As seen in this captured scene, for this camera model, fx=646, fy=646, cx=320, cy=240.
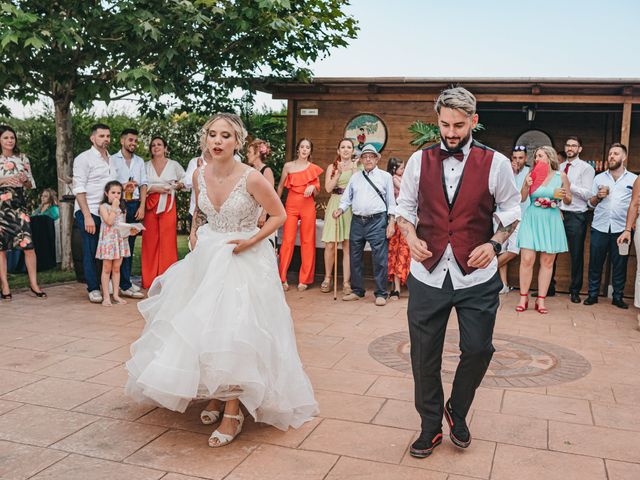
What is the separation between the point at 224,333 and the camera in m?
3.67

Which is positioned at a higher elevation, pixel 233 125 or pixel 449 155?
pixel 233 125

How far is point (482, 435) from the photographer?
13.0 ft

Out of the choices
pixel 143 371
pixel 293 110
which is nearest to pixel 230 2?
pixel 293 110

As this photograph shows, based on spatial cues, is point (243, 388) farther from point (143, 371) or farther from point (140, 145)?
point (140, 145)

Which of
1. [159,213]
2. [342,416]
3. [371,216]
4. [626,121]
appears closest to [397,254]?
[371,216]

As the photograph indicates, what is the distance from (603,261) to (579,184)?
110 cm

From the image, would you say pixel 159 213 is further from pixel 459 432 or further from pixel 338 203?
pixel 459 432

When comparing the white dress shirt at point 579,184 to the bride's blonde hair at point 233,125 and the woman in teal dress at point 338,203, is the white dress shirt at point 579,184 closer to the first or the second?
the woman in teal dress at point 338,203

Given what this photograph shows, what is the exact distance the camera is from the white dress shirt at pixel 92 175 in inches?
307

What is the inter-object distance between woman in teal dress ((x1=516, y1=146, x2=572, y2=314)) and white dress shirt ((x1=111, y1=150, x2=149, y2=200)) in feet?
16.3

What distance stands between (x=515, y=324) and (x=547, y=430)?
333 centimetres

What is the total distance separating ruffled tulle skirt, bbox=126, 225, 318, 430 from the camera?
3613 mm

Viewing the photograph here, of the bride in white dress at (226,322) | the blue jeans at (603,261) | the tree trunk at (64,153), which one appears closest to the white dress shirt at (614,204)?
the blue jeans at (603,261)

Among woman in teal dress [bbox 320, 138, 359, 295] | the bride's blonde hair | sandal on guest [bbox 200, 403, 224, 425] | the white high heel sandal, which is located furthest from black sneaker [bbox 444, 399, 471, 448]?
woman in teal dress [bbox 320, 138, 359, 295]
